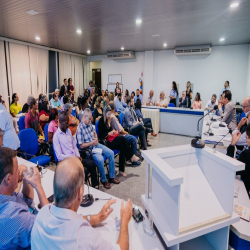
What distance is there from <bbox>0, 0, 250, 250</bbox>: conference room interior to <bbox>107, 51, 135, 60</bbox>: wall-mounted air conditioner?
0.18ft

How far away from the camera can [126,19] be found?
4.77 m

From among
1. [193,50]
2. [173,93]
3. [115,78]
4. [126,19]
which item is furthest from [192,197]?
[115,78]

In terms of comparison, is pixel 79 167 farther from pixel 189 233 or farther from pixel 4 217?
pixel 189 233

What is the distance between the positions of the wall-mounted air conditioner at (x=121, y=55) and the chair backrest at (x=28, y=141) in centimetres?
770

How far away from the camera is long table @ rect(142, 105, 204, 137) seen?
19.4 feet

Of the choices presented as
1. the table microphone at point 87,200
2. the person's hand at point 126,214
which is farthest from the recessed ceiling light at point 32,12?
the person's hand at point 126,214

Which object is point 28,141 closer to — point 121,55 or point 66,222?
point 66,222

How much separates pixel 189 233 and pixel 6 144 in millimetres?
2628

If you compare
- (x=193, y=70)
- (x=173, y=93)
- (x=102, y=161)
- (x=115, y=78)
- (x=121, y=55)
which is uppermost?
(x=121, y=55)

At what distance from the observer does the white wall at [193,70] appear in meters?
8.14

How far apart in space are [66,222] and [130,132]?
148 inches

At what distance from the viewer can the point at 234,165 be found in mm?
1154

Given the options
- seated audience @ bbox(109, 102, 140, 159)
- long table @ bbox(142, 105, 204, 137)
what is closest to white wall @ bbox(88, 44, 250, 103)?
long table @ bbox(142, 105, 204, 137)

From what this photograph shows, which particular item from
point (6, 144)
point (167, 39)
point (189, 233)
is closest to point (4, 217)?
point (189, 233)
